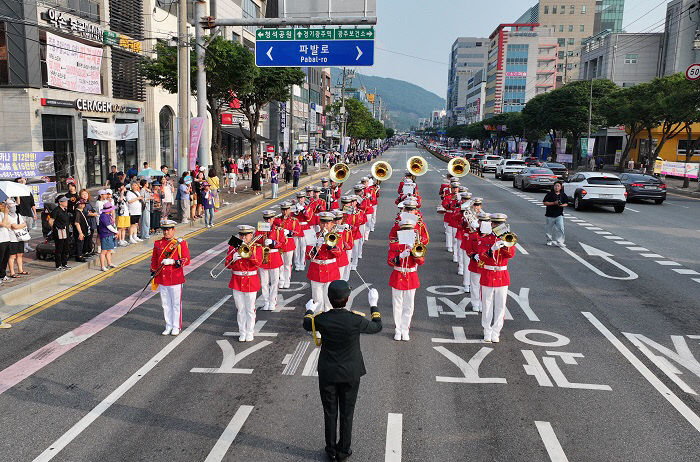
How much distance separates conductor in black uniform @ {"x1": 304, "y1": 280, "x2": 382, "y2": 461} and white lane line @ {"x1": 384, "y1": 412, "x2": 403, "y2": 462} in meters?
0.45

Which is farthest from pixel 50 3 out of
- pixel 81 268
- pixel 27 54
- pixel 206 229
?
pixel 81 268

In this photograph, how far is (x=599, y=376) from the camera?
7.55 m

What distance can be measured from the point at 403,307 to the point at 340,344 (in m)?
3.69

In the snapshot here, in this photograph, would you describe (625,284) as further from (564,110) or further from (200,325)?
(564,110)

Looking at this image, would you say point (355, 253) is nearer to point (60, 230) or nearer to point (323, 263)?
point (323, 263)

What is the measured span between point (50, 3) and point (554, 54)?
134325mm

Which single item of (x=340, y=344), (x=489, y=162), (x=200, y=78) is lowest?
(x=340, y=344)

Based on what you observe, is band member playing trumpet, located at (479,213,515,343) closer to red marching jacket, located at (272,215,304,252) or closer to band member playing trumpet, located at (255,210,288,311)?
band member playing trumpet, located at (255,210,288,311)

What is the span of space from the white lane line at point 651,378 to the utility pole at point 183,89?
Result: 14812mm

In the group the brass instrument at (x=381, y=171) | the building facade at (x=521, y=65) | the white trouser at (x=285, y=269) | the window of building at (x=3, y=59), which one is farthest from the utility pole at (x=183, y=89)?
the building facade at (x=521, y=65)

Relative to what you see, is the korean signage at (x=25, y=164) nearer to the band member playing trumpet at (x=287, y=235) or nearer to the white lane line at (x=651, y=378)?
the band member playing trumpet at (x=287, y=235)

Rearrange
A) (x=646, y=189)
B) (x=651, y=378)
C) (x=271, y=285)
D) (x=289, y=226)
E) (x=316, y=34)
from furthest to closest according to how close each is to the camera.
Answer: (x=646, y=189)
(x=316, y=34)
(x=289, y=226)
(x=271, y=285)
(x=651, y=378)

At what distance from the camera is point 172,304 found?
9.08m

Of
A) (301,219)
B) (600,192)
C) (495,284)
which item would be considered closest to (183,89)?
(301,219)
